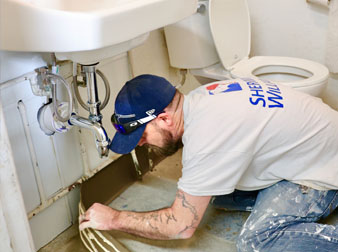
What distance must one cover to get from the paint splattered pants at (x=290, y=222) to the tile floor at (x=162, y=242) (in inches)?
6.2

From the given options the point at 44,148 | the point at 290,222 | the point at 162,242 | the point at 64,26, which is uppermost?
the point at 64,26

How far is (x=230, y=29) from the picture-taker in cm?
188

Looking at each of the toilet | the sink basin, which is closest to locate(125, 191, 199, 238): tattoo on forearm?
the sink basin

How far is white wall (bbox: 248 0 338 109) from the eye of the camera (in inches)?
78.9

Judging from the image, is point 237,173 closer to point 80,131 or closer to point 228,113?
point 228,113

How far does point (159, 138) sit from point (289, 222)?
453 millimetres

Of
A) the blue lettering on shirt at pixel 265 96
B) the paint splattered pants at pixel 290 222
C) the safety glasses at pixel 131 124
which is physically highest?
the blue lettering on shirt at pixel 265 96

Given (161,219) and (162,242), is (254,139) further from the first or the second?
(162,242)

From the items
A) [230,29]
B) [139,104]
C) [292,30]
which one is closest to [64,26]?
[139,104]

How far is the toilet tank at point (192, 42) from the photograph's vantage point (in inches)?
70.4

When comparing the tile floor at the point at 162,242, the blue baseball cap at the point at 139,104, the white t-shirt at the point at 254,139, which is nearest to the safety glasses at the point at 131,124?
the blue baseball cap at the point at 139,104

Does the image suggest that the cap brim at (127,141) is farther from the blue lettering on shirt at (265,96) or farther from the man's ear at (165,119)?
the blue lettering on shirt at (265,96)

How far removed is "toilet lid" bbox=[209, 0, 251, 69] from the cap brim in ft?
2.60

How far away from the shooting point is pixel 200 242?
1383mm
